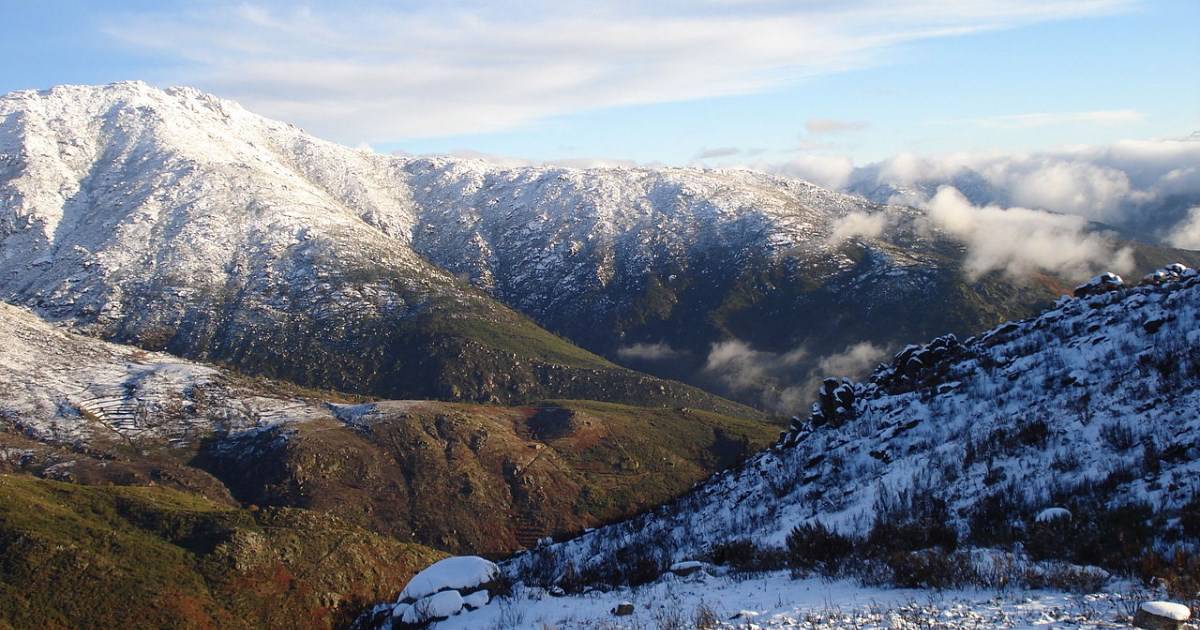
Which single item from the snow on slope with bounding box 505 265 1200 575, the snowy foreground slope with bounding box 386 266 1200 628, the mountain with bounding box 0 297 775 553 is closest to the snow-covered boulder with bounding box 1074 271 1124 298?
the snow on slope with bounding box 505 265 1200 575

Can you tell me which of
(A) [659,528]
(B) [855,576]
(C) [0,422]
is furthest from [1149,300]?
(C) [0,422]

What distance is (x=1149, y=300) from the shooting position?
29.4 metres

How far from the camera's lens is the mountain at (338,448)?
4862 inches

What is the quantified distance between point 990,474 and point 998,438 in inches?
119

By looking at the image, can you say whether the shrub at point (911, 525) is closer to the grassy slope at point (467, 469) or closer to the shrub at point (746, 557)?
the shrub at point (746, 557)

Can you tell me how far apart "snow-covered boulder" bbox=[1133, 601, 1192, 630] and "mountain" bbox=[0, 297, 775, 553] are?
104 m

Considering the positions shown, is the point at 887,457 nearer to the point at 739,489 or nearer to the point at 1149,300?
the point at 739,489

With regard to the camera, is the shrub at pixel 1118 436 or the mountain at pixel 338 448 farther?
the mountain at pixel 338 448

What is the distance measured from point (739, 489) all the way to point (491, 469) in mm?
115381

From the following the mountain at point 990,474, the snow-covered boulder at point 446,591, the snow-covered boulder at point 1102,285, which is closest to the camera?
the mountain at point 990,474

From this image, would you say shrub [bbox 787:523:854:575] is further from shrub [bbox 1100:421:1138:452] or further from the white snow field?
shrub [bbox 1100:421:1138:452]

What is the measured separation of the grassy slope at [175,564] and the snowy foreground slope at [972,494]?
33969 mm

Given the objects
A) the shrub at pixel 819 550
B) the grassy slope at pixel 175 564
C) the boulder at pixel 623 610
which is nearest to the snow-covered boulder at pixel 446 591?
the boulder at pixel 623 610

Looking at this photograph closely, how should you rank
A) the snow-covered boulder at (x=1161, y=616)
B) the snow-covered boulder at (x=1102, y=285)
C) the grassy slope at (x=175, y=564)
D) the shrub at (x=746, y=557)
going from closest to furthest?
the snow-covered boulder at (x=1161, y=616) < the shrub at (x=746, y=557) < the snow-covered boulder at (x=1102, y=285) < the grassy slope at (x=175, y=564)
